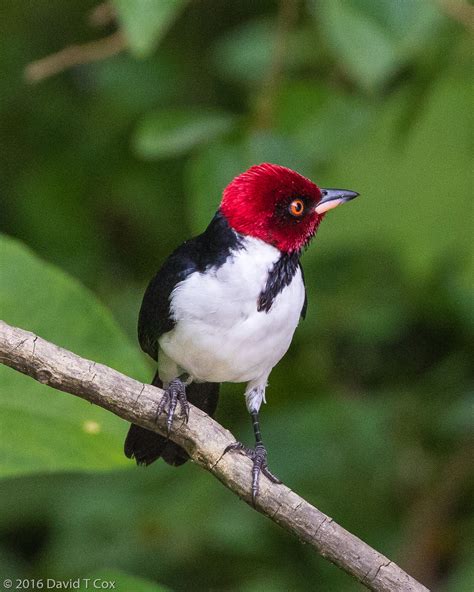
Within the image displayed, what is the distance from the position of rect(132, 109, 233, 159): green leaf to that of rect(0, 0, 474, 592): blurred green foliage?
11 mm

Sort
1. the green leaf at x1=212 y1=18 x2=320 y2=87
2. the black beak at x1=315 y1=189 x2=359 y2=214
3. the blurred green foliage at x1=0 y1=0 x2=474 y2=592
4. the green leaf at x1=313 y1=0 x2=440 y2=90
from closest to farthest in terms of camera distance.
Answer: the black beak at x1=315 y1=189 x2=359 y2=214 → the green leaf at x1=313 y1=0 x2=440 y2=90 → the blurred green foliage at x1=0 y1=0 x2=474 y2=592 → the green leaf at x1=212 y1=18 x2=320 y2=87

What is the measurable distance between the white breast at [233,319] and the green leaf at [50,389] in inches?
7.7

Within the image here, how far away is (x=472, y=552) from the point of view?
4.52 meters

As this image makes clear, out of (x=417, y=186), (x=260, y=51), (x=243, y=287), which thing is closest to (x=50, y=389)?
(x=243, y=287)

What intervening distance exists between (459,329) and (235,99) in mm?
1650

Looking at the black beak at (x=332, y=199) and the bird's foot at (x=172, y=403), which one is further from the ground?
the black beak at (x=332, y=199)

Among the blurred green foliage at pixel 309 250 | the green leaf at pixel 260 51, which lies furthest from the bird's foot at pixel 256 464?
the green leaf at pixel 260 51

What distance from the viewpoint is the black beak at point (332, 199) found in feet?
11.5

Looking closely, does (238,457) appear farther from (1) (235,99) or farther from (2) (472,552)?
(1) (235,99)

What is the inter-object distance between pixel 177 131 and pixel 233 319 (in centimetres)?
106

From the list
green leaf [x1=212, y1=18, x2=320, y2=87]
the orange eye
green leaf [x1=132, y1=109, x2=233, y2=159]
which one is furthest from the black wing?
green leaf [x1=212, y1=18, x2=320, y2=87]

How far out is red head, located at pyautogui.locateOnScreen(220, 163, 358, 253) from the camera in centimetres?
344

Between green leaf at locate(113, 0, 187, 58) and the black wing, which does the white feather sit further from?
green leaf at locate(113, 0, 187, 58)

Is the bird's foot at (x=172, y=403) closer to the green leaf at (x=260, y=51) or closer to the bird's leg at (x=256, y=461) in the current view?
the bird's leg at (x=256, y=461)
